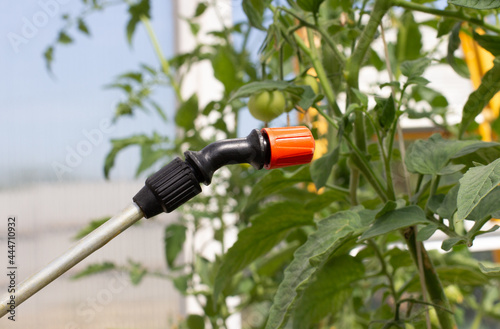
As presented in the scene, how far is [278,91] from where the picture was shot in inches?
15.2

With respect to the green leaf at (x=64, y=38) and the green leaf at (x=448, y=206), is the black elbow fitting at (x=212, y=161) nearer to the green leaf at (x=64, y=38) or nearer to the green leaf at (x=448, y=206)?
the green leaf at (x=448, y=206)

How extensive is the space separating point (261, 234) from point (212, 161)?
0.19m

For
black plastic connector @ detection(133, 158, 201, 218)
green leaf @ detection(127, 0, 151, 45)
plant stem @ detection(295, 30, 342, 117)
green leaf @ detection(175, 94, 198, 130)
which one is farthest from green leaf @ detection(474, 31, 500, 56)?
green leaf @ detection(127, 0, 151, 45)

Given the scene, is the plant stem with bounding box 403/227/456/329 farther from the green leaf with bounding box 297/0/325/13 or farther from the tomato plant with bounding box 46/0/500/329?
the green leaf with bounding box 297/0/325/13

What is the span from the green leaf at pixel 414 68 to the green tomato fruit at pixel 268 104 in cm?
10

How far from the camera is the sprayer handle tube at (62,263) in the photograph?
221 mm

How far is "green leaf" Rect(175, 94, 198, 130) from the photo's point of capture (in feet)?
2.48

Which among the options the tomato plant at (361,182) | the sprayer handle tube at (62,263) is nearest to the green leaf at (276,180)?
the tomato plant at (361,182)

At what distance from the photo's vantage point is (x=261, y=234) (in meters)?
0.43

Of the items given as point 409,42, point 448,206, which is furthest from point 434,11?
point 409,42

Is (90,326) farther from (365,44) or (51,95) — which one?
(365,44)

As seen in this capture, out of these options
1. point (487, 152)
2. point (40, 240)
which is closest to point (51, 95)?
point (40, 240)

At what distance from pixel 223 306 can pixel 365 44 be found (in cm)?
47

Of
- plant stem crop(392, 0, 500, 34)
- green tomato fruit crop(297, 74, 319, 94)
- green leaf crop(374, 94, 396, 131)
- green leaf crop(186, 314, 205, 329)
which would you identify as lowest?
green leaf crop(186, 314, 205, 329)
